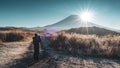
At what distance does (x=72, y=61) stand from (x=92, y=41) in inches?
217

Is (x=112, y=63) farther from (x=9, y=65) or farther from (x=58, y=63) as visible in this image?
(x=9, y=65)

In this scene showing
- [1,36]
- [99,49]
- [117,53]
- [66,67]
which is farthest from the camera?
[1,36]

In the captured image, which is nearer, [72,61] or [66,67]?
[66,67]

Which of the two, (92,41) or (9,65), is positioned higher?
(92,41)

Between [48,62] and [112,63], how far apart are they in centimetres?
347

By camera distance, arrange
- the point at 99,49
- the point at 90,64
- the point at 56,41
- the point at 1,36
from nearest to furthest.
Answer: the point at 90,64 → the point at 99,49 → the point at 56,41 → the point at 1,36

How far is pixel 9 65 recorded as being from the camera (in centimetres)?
979

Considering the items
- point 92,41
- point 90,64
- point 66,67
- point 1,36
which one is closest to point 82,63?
point 90,64

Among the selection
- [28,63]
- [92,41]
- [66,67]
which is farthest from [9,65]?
[92,41]

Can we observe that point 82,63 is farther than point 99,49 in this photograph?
No

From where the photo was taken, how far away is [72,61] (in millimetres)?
10125

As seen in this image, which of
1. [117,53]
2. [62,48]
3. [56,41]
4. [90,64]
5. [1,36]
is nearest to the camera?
[90,64]

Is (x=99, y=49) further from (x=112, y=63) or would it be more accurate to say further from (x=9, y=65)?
(x=9, y=65)

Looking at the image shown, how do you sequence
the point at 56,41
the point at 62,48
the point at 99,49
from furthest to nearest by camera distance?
the point at 56,41 → the point at 62,48 → the point at 99,49
